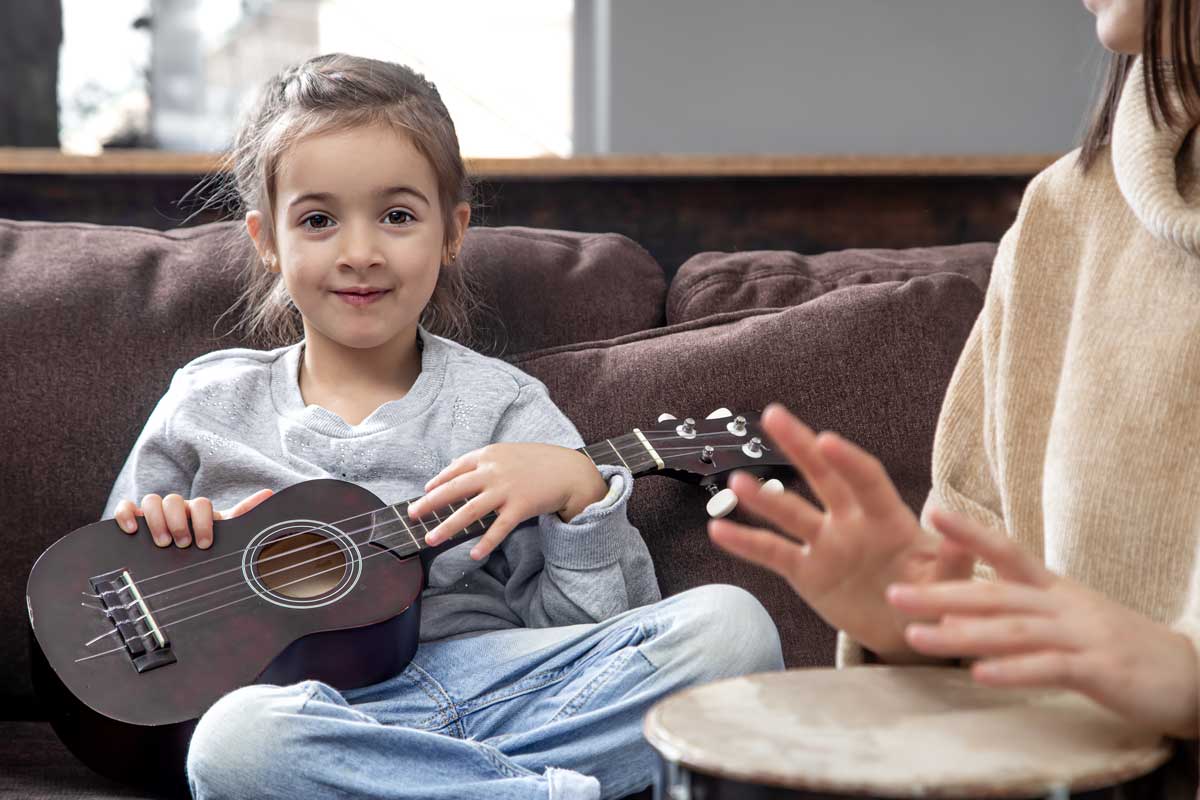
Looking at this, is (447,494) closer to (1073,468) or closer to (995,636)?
(1073,468)

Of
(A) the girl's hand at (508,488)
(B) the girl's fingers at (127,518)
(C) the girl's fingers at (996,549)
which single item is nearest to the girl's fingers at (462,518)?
(A) the girl's hand at (508,488)

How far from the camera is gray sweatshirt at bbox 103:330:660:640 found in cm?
141

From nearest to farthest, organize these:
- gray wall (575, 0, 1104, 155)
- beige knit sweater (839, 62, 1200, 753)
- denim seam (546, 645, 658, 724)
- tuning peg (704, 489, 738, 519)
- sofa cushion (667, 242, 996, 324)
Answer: beige knit sweater (839, 62, 1200, 753)
denim seam (546, 645, 658, 724)
tuning peg (704, 489, 738, 519)
sofa cushion (667, 242, 996, 324)
gray wall (575, 0, 1104, 155)

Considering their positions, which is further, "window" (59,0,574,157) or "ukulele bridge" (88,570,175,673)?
"window" (59,0,574,157)

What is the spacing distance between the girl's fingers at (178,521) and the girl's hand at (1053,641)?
86cm

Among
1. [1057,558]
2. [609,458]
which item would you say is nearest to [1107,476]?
[1057,558]

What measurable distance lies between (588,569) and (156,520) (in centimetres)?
46

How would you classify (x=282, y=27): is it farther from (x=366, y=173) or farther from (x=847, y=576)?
(x=847, y=576)

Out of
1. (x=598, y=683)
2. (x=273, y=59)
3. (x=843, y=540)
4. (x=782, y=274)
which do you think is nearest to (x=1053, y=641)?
(x=843, y=540)

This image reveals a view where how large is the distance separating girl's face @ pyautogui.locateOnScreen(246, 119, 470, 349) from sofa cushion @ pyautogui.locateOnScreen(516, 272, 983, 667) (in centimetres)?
24

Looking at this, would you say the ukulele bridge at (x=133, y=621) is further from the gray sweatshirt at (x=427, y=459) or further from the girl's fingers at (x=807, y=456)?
the girl's fingers at (x=807, y=456)

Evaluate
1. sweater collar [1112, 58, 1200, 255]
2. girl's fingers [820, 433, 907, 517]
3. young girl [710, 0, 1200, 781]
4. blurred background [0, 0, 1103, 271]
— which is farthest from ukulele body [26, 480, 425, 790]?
blurred background [0, 0, 1103, 271]

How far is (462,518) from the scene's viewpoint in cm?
131

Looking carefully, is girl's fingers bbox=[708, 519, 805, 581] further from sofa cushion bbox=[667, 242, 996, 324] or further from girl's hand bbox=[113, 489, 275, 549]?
sofa cushion bbox=[667, 242, 996, 324]
